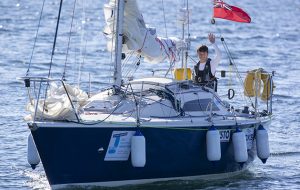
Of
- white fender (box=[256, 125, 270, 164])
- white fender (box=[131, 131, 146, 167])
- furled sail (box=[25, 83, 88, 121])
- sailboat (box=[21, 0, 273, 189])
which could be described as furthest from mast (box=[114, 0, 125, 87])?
white fender (box=[256, 125, 270, 164])

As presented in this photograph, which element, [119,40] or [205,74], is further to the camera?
[205,74]

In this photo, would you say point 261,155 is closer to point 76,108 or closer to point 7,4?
point 76,108

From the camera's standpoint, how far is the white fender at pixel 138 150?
20.6m

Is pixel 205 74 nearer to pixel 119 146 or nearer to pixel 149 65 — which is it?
pixel 119 146

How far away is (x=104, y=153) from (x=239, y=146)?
10.7ft

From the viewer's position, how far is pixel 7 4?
259ft

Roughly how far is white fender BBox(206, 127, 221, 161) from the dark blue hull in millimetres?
188

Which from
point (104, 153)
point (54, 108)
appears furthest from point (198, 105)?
point (54, 108)

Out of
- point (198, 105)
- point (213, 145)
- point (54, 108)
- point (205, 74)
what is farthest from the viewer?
point (205, 74)

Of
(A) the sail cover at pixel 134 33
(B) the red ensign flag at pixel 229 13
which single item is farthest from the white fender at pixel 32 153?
(B) the red ensign flag at pixel 229 13

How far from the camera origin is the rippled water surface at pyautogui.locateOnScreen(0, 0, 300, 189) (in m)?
24.1

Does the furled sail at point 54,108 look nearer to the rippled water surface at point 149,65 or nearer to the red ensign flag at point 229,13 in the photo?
the rippled water surface at point 149,65

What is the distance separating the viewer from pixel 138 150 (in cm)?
2061

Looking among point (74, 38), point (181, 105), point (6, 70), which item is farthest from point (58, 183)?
point (74, 38)
